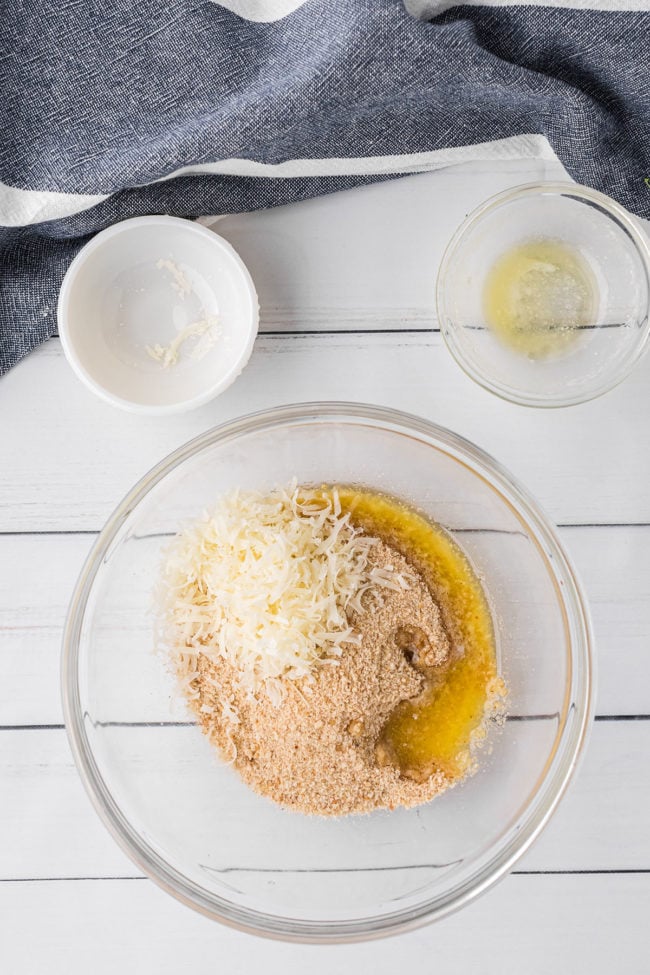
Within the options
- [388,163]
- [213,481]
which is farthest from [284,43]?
[213,481]

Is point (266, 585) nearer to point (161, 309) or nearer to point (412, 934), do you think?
point (161, 309)

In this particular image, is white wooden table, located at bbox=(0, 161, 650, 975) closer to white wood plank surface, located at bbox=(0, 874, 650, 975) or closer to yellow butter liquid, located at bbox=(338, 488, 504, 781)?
white wood plank surface, located at bbox=(0, 874, 650, 975)

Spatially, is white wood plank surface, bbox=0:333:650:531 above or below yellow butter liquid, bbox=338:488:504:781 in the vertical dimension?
above

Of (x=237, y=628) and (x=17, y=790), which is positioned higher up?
(x=237, y=628)

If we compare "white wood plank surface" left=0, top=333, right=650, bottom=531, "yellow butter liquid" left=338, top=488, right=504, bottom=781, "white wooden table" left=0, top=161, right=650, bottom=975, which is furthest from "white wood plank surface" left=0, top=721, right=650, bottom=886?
"white wood plank surface" left=0, top=333, right=650, bottom=531

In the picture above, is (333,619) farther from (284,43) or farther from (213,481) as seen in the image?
(284,43)

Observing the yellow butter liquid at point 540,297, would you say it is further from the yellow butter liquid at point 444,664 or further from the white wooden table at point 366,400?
the yellow butter liquid at point 444,664
